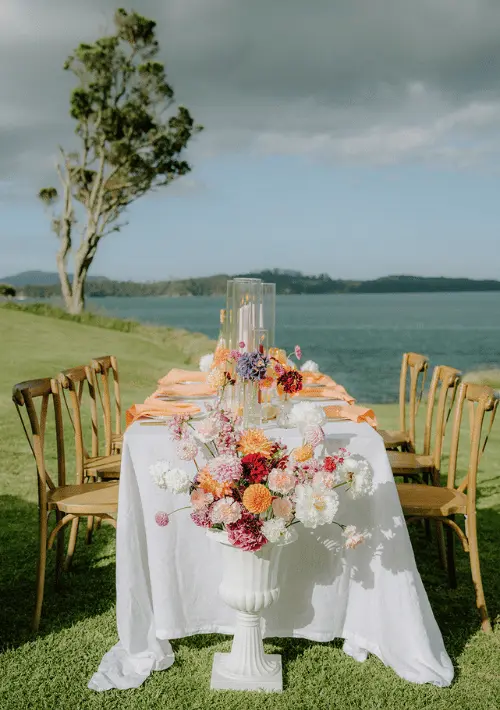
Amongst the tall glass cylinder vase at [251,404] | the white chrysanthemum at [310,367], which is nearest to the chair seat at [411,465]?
the white chrysanthemum at [310,367]

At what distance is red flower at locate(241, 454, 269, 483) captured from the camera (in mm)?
2291

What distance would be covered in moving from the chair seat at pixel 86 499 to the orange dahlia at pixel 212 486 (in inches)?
30.4

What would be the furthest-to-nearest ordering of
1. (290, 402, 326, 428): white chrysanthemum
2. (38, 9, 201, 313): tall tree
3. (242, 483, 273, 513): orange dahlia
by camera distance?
1. (38, 9, 201, 313): tall tree
2. (290, 402, 326, 428): white chrysanthemum
3. (242, 483, 273, 513): orange dahlia

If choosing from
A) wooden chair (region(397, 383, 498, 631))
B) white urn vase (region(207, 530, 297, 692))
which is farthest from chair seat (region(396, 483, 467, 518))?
white urn vase (region(207, 530, 297, 692))

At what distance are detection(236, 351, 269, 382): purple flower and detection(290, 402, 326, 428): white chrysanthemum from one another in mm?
184

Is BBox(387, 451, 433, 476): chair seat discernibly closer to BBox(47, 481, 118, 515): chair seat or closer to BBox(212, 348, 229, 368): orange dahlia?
BBox(212, 348, 229, 368): orange dahlia

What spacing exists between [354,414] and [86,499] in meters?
1.18

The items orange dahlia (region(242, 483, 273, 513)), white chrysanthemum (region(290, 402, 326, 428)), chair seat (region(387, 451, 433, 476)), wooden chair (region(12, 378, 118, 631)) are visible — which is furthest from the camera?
chair seat (region(387, 451, 433, 476))

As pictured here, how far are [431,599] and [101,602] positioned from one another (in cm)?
150

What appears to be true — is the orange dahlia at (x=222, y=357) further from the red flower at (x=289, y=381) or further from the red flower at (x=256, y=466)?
the red flower at (x=256, y=466)

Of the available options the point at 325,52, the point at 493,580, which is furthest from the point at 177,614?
the point at 325,52

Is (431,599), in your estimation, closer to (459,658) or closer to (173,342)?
(459,658)

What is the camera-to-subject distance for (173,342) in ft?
49.0

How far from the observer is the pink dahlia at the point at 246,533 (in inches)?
90.7
